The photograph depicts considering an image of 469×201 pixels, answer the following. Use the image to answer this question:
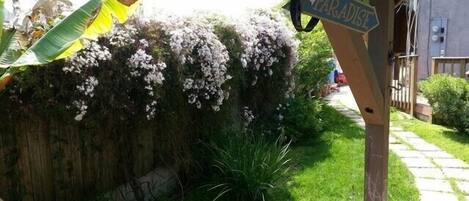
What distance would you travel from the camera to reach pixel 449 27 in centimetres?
1325

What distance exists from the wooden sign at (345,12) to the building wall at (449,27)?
1201 cm

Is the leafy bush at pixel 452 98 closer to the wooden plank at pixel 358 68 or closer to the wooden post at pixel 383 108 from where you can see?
the wooden post at pixel 383 108

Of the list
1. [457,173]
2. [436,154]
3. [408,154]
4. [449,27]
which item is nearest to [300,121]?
[408,154]

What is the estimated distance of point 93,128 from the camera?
12.6ft

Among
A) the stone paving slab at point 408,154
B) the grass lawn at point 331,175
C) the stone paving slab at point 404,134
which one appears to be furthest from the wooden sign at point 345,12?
the stone paving slab at point 404,134

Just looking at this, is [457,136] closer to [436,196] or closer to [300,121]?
[300,121]

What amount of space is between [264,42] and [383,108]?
125 inches

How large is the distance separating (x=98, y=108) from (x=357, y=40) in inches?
88.6

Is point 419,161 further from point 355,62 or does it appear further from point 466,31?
point 466,31

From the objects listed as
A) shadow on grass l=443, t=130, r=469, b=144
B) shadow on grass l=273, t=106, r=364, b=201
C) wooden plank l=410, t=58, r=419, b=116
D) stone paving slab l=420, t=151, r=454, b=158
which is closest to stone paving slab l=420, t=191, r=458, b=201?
shadow on grass l=273, t=106, r=364, b=201

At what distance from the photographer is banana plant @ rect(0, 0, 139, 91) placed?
2.80m

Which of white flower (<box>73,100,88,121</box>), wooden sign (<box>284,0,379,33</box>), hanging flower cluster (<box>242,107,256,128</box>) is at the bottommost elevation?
hanging flower cluster (<box>242,107,256,128</box>)

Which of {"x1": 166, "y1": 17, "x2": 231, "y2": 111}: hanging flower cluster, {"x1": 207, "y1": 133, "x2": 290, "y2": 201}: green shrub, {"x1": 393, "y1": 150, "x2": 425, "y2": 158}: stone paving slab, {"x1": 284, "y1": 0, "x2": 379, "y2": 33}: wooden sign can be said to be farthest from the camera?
{"x1": 393, "y1": 150, "x2": 425, "y2": 158}: stone paving slab

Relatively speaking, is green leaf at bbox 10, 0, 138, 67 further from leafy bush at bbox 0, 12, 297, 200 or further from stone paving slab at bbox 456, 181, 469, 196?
stone paving slab at bbox 456, 181, 469, 196
